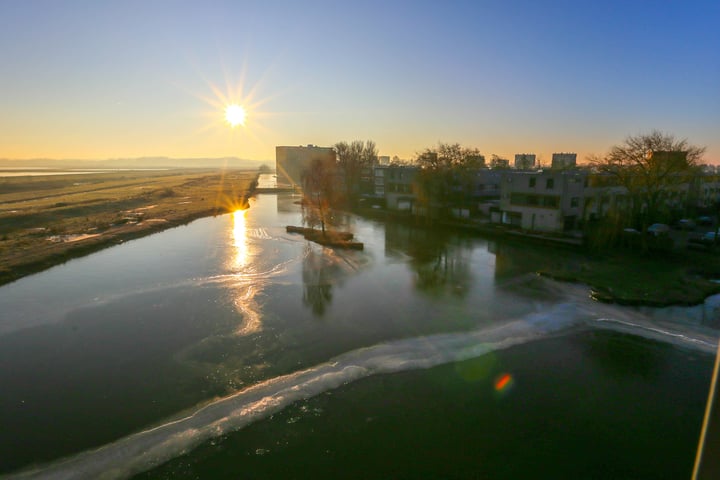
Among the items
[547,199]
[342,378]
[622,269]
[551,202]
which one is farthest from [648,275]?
[342,378]

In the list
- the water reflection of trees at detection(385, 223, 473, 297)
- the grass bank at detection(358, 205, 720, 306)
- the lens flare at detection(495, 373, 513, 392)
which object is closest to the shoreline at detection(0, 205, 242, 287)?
the water reflection of trees at detection(385, 223, 473, 297)

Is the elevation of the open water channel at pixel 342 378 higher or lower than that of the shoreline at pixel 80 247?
lower

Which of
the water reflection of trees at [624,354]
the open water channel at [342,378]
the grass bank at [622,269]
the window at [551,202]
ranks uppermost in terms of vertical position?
the window at [551,202]

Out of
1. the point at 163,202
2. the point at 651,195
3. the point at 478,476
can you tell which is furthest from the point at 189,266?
the point at 163,202

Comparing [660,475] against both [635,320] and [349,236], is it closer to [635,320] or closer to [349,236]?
[635,320]

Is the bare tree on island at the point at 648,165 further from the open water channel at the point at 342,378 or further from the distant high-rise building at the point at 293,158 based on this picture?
the distant high-rise building at the point at 293,158

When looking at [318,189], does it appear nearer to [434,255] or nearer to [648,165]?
[434,255]

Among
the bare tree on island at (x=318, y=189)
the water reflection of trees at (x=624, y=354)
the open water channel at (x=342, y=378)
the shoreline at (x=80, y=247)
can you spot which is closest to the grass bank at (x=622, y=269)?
the open water channel at (x=342, y=378)
